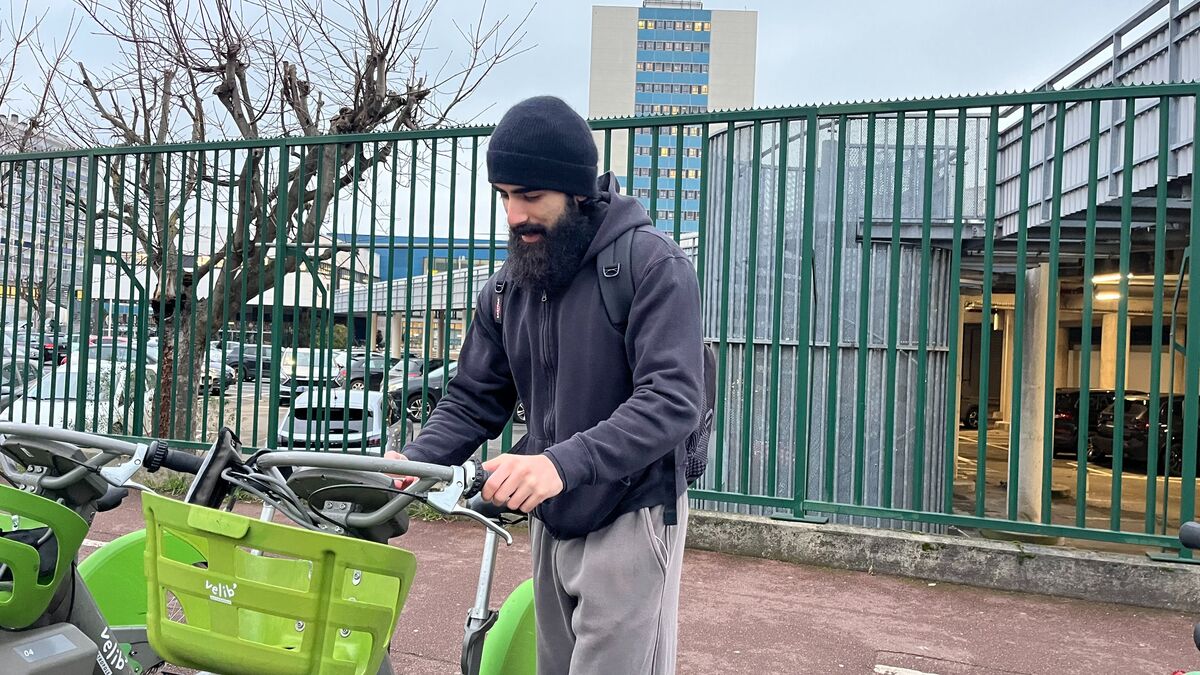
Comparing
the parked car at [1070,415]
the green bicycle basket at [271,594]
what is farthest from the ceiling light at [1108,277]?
the green bicycle basket at [271,594]

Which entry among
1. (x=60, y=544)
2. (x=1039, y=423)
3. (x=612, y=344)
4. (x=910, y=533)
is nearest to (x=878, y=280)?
(x=910, y=533)

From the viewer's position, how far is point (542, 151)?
207cm

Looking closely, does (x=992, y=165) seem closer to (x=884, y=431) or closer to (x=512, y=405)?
(x=884, y=431)

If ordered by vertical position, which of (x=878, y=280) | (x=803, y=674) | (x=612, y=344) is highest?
(x=878, y=280)

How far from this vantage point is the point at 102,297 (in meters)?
7.66

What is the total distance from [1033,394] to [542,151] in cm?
989

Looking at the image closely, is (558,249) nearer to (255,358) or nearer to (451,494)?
(451,494)

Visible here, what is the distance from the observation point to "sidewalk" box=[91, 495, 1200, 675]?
4215 mm

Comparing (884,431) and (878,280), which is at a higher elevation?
(878,280)

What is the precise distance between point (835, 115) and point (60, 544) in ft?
15.8

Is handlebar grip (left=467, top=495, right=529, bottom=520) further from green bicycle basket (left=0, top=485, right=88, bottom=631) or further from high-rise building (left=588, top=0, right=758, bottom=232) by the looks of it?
high-rise building (left=588, top=0, right=758, bottom=232)

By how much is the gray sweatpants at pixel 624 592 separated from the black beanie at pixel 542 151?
2.40 feet

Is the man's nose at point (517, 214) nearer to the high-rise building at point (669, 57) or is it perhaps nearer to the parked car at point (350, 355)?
the parked car at point (350, 355)

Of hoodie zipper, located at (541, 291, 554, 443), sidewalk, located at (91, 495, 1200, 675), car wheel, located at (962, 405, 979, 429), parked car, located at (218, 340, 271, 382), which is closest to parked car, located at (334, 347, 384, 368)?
parked car, located at (218, 340, 271, 382)
